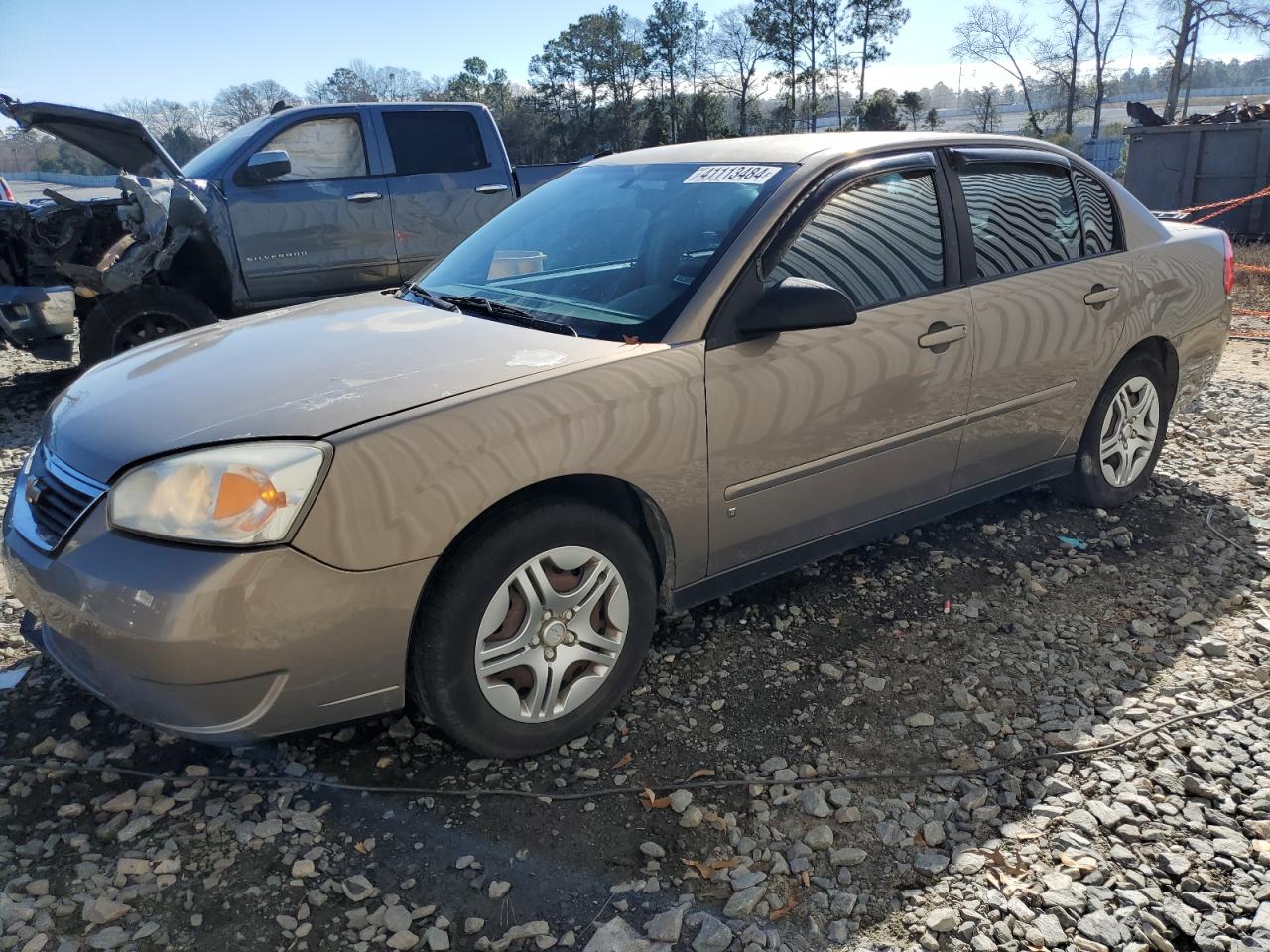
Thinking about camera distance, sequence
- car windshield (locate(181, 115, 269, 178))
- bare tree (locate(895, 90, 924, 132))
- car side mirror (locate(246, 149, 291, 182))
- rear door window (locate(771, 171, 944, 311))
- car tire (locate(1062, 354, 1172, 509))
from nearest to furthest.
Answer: rear door window (locate(771, 171, 944, 311))
car tire (locate(1062, 354, 1172, 509))
car side mirror (locate(246, 149, 291, 182))
car windshield (locate(181, 115, 269, 178))
bare tree (locate(895, 90, 924, 132))

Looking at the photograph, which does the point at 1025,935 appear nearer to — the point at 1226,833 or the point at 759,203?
the point at 1226,833

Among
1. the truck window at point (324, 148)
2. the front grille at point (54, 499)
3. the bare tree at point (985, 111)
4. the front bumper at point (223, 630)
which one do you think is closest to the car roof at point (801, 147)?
the front bumper at point (223, 630)

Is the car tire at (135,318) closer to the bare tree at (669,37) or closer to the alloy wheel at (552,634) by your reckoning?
the alloy wheel at (552,634)

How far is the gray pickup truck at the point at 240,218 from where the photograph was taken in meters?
6.62

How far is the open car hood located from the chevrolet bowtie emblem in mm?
4990

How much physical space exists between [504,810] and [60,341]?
5689 millimetres

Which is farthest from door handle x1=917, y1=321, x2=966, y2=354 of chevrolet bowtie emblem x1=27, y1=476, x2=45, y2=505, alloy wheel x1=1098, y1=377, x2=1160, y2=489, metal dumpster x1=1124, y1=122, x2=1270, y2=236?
metal dumpster x1=1124, y1=122, x2=1270, y2=236

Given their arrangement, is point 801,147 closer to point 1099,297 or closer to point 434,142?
point 1099,297

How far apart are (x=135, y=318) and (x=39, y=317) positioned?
1.88 ft

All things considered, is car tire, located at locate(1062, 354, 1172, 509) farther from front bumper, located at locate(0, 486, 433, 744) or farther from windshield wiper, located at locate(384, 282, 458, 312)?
front bumper, located at locate(0, 486, 433, 744)

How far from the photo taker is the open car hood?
6.53 metres

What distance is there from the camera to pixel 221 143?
7422mm

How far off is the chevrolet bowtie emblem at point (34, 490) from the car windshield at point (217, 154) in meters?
4.90

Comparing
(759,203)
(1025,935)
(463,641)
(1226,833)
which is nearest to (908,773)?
(1025,935)
